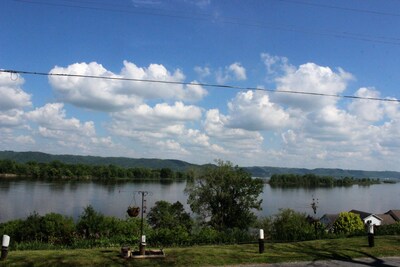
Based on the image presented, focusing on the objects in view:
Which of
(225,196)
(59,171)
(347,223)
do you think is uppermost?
(59,171)

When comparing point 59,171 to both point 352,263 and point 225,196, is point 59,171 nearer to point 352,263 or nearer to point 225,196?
point 225,196

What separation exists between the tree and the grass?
30.0 metres

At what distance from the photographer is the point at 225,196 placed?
43.4 meters

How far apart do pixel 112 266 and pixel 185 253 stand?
2.32 meters

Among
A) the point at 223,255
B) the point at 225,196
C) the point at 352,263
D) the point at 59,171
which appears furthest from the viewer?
the point at 59,171

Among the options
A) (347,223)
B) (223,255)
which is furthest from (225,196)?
(223,255)

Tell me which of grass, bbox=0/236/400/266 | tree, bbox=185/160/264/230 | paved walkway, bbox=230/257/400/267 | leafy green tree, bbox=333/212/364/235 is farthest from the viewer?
tree, bbox=185/160/264/230

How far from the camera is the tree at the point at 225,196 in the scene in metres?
43.3

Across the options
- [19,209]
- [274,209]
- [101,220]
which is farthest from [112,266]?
[274,209]

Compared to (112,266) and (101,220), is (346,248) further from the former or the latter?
(101,220)

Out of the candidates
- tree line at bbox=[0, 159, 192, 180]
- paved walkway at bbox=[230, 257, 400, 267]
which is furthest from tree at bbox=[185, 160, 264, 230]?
tree line at bbox=[0, 159, 192, 180]

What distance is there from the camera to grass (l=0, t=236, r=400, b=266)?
993cm

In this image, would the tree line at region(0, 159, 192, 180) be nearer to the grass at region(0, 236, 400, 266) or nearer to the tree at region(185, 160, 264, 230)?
the tree at region(185, 160, 264, 230)

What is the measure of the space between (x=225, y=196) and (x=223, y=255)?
32.7m
